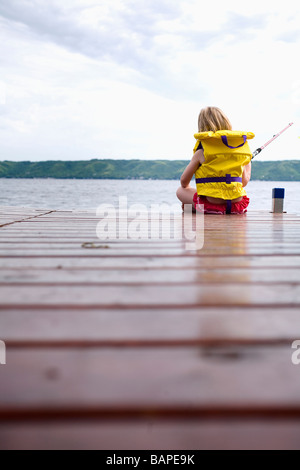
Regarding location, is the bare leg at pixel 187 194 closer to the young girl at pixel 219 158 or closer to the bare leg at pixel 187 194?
the bare leg at pixel 187 194

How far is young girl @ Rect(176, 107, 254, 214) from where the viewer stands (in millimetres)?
4531

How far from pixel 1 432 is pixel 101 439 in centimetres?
17

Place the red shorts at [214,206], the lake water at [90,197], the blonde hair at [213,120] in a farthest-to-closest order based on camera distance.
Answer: the lake water at [90,197] < the red shorts at [214,206] < the blonde hair at [213,120]

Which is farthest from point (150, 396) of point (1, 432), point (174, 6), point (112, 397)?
point (174, 6)

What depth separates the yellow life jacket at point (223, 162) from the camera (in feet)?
14.8

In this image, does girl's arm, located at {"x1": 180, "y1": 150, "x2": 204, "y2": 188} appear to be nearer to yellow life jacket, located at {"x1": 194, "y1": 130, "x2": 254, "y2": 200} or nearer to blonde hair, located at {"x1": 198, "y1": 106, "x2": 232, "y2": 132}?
yellow life jacket, located at {"x1": 194, "y1": 130, "x2": 254, "y2": 200}

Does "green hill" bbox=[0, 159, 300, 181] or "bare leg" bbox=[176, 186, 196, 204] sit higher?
"green hill" bbox=[0, 159, 300, 181]

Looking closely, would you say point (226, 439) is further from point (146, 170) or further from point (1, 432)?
point (146, 170)

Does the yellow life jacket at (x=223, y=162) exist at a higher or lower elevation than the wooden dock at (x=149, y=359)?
higher

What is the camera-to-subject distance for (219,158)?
15.1 feet

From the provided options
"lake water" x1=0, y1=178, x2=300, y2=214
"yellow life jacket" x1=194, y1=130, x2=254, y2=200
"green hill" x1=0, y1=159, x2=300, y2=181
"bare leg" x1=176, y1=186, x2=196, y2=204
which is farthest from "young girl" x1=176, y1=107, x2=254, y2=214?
"green hill" x1=0, y1=159, x2=300, y2=181

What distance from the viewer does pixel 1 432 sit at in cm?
65

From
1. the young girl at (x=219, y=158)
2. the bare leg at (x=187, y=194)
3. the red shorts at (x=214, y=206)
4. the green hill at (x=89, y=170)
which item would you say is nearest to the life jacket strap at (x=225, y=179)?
the young girl at (x=219, y=158)

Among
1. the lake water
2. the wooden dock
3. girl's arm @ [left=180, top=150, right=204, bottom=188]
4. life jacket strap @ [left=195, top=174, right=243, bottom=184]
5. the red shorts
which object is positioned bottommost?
the wooden dock
